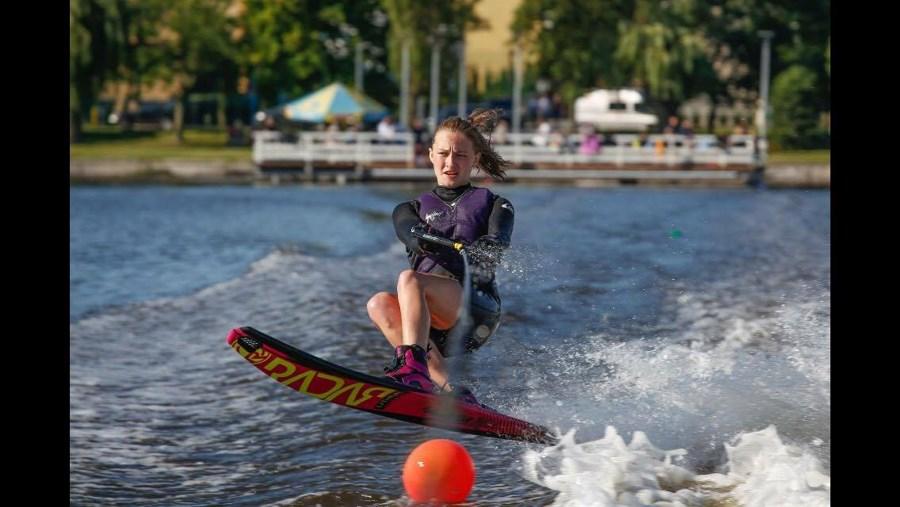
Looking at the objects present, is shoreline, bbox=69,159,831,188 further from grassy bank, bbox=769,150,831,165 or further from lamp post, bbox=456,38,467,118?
lamp post, bbox=456,38,467,118

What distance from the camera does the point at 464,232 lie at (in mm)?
6402

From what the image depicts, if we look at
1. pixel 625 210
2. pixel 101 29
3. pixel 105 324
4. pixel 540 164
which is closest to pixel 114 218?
pixel 625 210

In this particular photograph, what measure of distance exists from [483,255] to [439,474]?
113cm

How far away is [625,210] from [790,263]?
811 cm

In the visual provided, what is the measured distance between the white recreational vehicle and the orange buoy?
1922 inches

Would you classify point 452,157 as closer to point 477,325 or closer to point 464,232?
point 464,232

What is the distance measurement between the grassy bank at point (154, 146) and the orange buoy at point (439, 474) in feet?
113

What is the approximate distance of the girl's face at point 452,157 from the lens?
21.4ft

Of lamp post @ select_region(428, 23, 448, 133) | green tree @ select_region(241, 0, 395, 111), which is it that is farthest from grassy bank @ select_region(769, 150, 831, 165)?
green tree @ select_region(241, 0, 395, 111)

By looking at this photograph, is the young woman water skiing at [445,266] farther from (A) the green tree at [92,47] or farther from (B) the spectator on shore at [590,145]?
(A) the green tree at [92,47]
